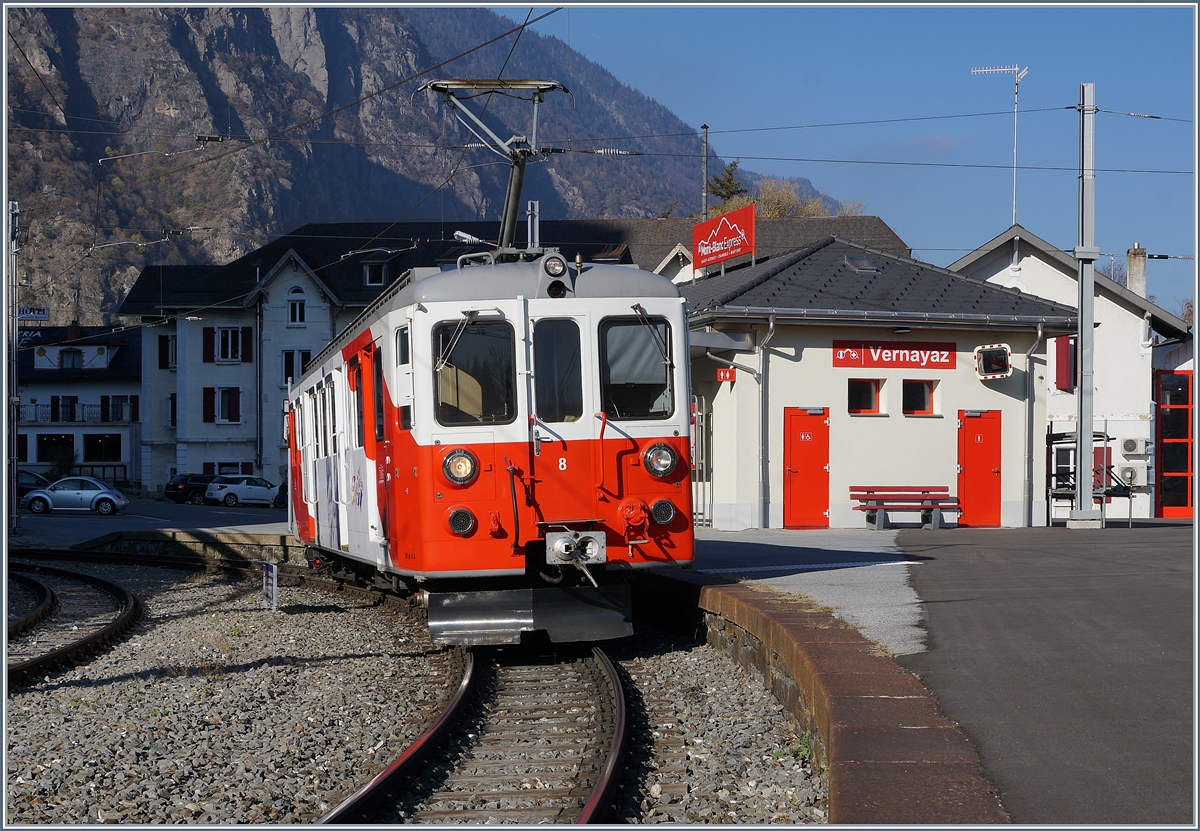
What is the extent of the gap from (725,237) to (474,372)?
17.9m

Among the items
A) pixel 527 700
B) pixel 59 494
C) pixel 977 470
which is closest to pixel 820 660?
pixel 527 700

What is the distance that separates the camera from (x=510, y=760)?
665cm

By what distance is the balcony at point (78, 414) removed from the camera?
206 ft

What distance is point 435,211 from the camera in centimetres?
19925

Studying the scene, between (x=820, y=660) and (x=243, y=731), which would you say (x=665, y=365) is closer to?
(x=820, y=660)

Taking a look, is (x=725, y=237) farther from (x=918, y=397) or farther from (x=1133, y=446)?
(x=1133, y=446)

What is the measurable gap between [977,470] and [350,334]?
1399 cm

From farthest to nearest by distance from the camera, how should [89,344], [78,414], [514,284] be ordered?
[89,344] → [78,414] → [514,284]

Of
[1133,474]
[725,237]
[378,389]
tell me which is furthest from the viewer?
[1133,474]

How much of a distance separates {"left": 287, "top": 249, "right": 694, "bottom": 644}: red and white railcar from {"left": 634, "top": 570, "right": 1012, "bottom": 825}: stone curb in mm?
954

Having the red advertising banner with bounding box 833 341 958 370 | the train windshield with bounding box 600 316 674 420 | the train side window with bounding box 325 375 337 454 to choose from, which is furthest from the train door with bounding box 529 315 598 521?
the red advertising banner with bounding box 833 341 958 370

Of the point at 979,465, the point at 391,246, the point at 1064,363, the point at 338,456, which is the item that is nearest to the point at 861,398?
the point at 979,465

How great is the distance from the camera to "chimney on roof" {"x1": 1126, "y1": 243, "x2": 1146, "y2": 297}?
39.0 m

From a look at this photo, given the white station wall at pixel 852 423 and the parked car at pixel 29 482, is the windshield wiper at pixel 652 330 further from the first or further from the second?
the parked car at pixel 29 482
